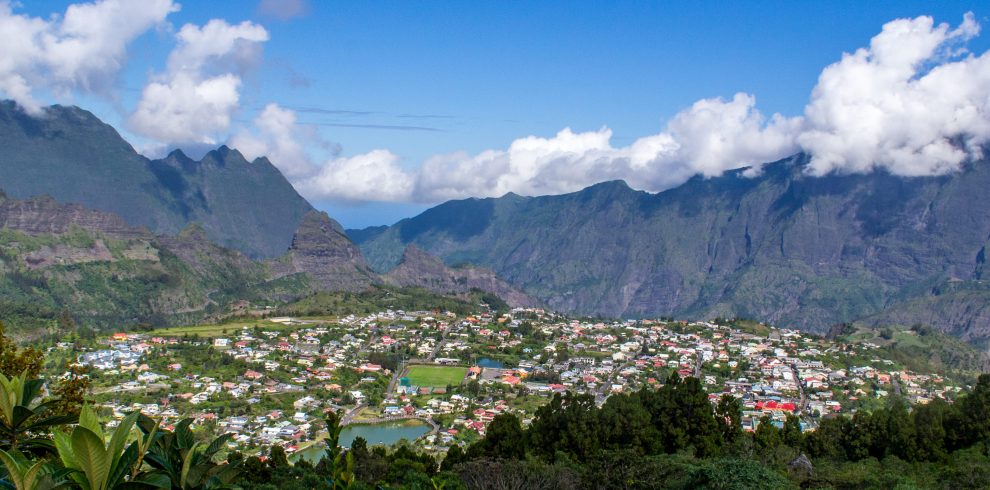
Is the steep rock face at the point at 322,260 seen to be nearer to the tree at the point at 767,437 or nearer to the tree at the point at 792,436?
the tree at the point at 792,436

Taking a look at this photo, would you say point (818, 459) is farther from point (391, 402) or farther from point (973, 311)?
point (973, 311)

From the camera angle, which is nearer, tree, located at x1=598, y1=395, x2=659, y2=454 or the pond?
tree, located at x1=598, y1=395, x2=659, y2=454

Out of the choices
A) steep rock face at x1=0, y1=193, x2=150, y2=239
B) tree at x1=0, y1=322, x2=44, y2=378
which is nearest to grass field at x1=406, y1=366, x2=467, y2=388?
tree at x1=0, y1=322, x2=44, y2=378

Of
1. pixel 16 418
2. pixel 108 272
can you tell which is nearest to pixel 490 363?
pixel 16 418

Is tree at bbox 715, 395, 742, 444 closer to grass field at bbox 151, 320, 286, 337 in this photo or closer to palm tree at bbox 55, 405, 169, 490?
palm tree at bbox 55, 405, 169, 490

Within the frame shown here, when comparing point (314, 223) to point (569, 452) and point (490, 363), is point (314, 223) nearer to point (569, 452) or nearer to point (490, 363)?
point (490, 363)

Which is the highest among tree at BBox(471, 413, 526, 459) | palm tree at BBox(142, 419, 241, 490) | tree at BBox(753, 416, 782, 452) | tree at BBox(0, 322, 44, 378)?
tree at BBox(0, 322, 44, 378)

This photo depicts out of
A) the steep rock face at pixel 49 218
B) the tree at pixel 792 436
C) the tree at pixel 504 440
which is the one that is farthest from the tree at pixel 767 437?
the steep rock face at pixel 49 218
